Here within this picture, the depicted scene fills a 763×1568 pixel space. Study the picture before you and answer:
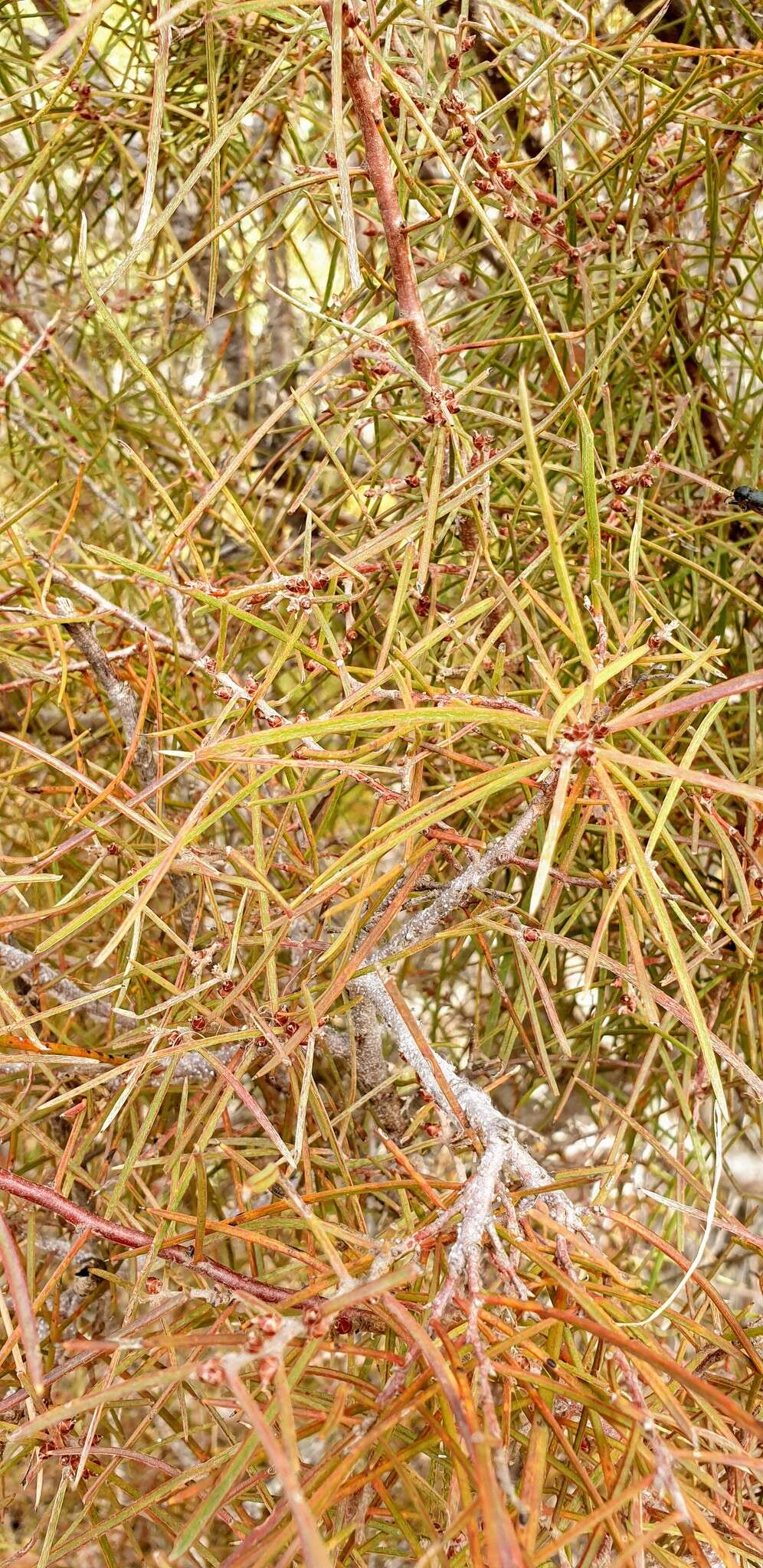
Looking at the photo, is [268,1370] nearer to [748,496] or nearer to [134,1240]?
[134,1240]

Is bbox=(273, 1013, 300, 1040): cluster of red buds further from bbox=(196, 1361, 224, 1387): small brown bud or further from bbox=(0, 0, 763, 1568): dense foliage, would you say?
bbox=(196, 1361, 224, 1387): small brown bud

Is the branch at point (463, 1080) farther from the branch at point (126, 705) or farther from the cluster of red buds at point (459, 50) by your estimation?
the cluster of red buds at point (459, 50)

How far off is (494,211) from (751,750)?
Answer: 380mm

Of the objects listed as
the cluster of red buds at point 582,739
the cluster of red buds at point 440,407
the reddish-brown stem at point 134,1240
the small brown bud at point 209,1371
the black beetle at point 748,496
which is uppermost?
the cluster of red buds at point 440,407

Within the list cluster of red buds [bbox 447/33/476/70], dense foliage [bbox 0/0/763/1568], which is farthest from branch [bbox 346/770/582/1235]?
cluster of red buds [bbox 447/33/476/70]

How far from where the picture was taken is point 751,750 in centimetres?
46

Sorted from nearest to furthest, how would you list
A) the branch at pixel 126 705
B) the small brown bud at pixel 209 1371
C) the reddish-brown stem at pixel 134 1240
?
the small brown bud at pixel 209 1371 < the reddish-brown stem at pixel 134 1240 < the branch at pixel 126 705

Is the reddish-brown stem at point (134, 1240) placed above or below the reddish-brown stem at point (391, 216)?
below

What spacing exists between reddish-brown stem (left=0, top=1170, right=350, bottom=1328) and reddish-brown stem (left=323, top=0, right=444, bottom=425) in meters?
0.28

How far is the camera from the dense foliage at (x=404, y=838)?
0.85 feet

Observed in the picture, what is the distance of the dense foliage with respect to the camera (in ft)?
0.85

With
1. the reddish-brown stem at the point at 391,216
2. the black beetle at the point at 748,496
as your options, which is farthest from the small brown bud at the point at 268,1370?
the black beetle at the point at 748,496

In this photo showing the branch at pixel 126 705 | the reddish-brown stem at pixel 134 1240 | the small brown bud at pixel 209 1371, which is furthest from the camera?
the branch at pixel 126 705

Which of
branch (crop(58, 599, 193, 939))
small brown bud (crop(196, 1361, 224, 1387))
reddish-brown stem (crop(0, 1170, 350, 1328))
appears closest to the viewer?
small brown bud (crop(196, 1361, 224, 1387))
